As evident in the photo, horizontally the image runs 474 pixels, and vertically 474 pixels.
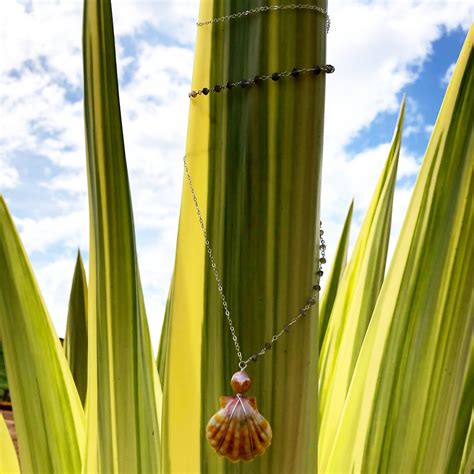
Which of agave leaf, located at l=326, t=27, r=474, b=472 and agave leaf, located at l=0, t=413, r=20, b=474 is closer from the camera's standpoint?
agave leaf, located at l=326, t=27, r=474, b=472

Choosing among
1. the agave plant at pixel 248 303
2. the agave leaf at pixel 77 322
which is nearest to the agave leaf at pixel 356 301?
the agave plant at pixel 248 303

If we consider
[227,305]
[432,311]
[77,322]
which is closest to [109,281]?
[227,305]

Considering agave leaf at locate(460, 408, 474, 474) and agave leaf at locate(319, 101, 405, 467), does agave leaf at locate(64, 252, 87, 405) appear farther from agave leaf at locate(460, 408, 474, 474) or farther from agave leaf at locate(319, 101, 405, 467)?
agave leaf at locate(460, 408, 474, 474)

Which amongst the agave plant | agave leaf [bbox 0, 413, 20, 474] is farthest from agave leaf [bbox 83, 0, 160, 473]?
agave leaf [bbox 0, 413, 20, 474]

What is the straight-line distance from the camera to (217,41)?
33 cm

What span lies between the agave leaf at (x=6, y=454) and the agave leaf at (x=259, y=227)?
0.22 metres

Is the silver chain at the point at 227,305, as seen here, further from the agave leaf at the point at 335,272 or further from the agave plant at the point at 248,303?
the agave leaf at the point at 335,272

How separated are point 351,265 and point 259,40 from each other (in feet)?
1.02

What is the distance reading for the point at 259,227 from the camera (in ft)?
1.03

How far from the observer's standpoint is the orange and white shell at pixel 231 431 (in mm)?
298

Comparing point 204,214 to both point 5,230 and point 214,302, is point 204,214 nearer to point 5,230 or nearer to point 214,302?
point 214,302

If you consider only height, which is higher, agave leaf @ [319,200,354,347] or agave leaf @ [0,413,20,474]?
agave leaf @ [319,200,354,347]

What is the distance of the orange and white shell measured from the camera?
30 cm

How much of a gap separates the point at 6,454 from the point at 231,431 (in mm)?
280
